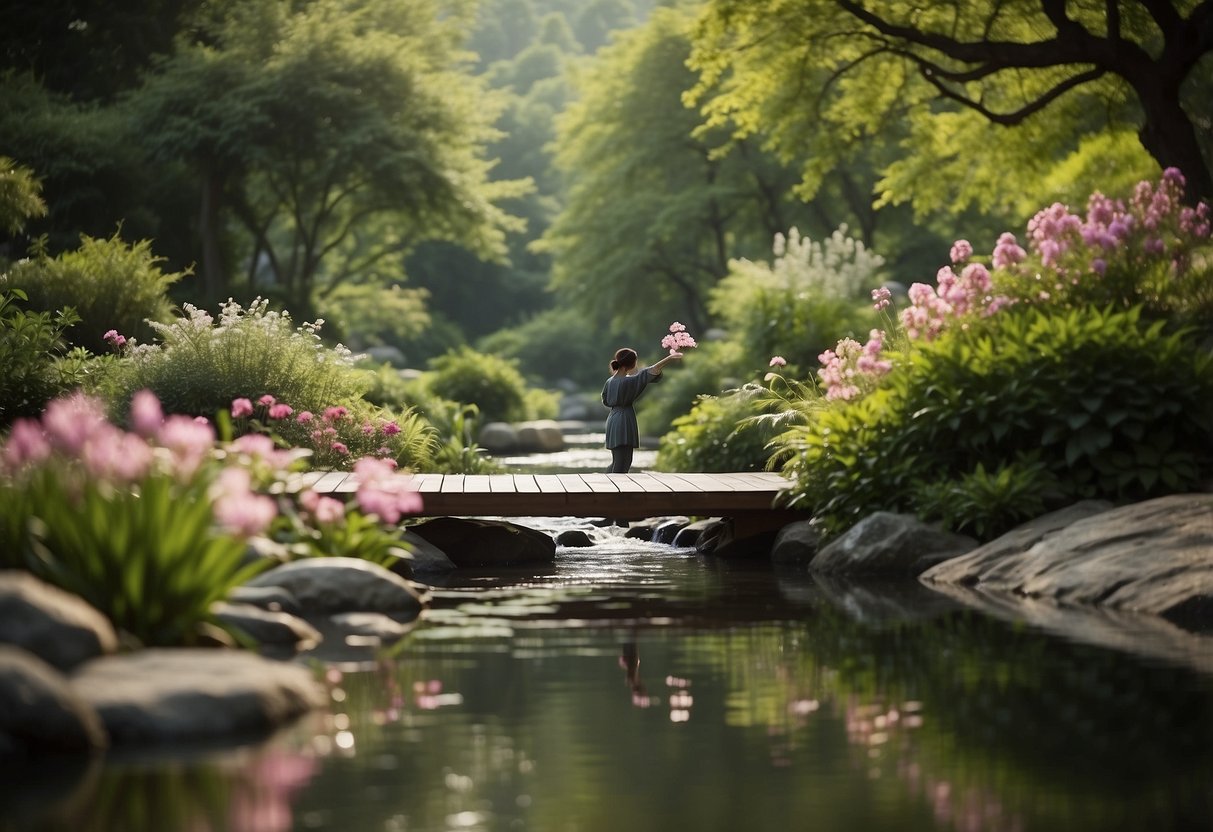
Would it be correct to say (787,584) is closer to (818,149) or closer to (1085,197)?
(818,149)

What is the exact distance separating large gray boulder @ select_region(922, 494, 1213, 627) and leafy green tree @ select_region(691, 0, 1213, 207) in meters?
8.38

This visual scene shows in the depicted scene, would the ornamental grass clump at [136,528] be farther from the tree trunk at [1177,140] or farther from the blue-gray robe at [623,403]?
the tree trunk at [1177,140]

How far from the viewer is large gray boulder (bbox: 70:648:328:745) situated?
19.5ft

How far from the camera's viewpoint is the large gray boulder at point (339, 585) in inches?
362

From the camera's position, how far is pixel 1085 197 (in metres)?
26.4

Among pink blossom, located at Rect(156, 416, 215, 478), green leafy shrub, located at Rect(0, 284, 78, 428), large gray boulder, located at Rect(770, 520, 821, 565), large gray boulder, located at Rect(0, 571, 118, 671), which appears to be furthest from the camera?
green leafy shrub, located at Rect(0, 284, 78, 428)

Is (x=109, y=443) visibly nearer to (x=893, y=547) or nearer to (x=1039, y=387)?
(x=893, y=547)

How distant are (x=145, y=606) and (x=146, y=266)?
57.0ft

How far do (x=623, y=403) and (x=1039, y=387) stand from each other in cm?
514

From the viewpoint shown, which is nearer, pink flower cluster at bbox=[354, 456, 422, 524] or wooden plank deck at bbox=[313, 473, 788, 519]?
pink flower cluster at bbox=[354, 456, 422, 524]

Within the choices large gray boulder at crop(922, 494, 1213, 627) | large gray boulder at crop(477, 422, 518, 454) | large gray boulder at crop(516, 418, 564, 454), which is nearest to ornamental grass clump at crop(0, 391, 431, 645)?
large gray boulder at crop(922, 494, 1213, 627)

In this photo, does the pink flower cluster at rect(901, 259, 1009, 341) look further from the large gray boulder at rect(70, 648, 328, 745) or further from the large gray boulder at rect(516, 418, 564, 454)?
the large gray boulder at rect(516, 418, 564, 454)

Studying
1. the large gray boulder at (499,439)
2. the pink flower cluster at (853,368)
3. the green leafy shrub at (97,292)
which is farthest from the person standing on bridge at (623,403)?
the large gray boulder at (499,439)

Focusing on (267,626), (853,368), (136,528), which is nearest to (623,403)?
(853,368)
